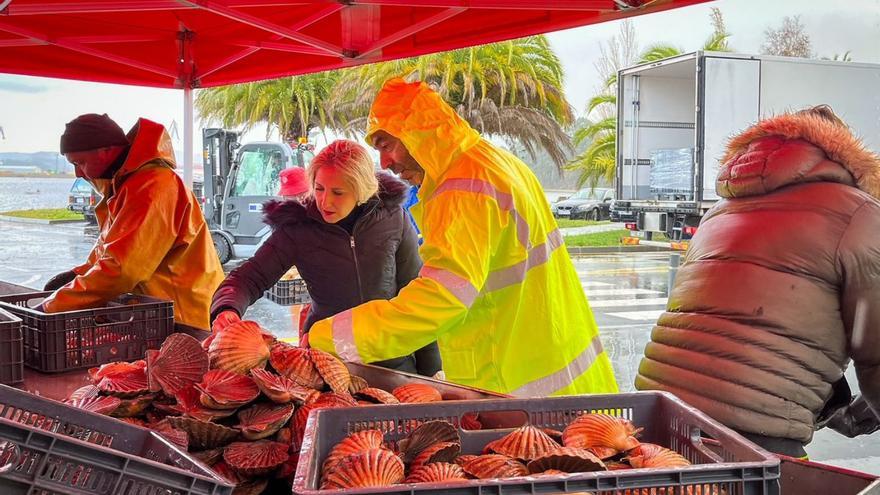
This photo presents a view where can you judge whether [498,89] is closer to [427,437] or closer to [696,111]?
[696,111]

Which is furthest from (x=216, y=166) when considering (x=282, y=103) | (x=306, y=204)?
(x=306, y=204)

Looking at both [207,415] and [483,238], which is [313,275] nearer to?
[483,238]

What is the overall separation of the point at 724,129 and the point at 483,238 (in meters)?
10.2

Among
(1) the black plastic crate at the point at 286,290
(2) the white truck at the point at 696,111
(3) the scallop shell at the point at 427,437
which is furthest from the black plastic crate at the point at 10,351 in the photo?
(2) the white truck at the point at 696,111

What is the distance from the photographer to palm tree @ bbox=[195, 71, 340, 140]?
22500 millimetres

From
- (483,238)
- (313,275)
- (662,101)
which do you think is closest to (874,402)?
(483,238)

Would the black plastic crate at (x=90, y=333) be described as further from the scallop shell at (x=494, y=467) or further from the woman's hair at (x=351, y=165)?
the scallop shell at (x=494, y=467)

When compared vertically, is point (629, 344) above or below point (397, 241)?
below

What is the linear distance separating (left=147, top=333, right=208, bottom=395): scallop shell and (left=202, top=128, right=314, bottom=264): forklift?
12.3 metres

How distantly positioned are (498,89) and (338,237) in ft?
59.3

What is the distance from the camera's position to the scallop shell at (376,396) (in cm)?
162

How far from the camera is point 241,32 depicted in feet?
16.6

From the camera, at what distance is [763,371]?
214 cm

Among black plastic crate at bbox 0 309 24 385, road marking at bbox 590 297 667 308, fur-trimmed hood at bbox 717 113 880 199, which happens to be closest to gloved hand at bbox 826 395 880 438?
fur-trimmed hood at bbox 717 113 880 199
